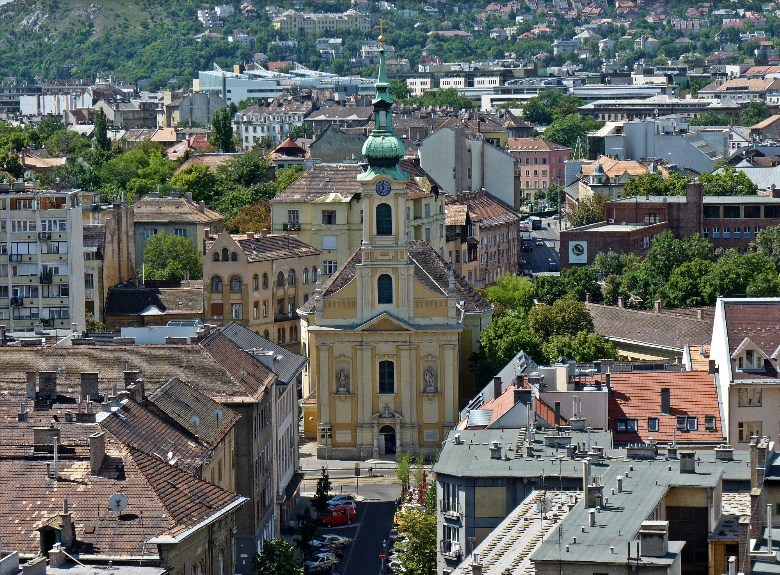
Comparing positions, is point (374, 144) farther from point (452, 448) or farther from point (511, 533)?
point (511, 533)

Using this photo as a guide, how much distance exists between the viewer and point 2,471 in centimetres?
6544

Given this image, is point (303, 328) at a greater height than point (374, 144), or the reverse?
point (374, 144)

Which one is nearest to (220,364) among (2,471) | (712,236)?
(2,471)

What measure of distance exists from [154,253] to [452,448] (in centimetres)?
7860

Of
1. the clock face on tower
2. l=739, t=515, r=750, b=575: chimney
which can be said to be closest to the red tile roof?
the clock face on tower

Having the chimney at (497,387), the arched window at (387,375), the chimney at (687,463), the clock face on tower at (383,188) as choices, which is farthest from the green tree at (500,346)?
the chimney at (687,463)

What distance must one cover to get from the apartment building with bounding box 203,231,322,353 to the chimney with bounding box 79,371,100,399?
52.4 metres

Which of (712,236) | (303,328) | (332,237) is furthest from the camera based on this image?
(712,236)

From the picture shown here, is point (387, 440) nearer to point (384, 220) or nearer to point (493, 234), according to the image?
point (384, 220)

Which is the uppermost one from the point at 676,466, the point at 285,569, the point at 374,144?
the point at 374,144

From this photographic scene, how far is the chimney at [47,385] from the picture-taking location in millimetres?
79625

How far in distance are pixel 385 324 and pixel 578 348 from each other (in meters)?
11.1

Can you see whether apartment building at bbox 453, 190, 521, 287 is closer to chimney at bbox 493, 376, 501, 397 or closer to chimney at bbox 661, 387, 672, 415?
chimney at bbox 493, 376, 501, 397

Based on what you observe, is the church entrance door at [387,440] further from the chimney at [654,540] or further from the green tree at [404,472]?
the chimney at [654,540]
